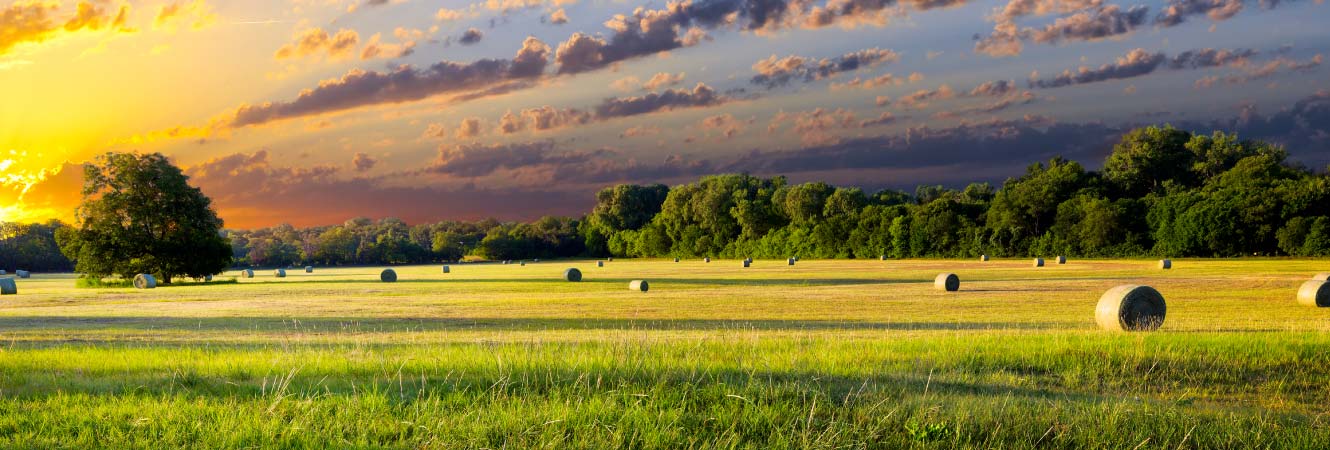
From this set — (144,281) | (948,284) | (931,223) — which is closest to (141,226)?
(144,281)

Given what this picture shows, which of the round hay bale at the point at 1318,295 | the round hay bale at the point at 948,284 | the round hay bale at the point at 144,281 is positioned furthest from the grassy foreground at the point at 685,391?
the round hay bale at the point at 144,281

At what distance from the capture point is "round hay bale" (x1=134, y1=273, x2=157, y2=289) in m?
51.3

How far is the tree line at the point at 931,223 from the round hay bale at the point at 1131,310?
191ft

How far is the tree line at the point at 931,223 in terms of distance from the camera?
7738cm

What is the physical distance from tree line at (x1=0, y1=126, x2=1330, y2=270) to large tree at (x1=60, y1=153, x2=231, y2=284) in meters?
7.05

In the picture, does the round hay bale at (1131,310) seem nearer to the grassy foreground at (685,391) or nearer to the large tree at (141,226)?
the grassy foreground at (685,391)

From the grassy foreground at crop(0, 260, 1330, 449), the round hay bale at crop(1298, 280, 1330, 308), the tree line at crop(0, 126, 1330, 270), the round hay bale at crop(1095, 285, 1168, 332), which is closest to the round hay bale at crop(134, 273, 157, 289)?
the tree line at crop(0, 126, 1330, 270)

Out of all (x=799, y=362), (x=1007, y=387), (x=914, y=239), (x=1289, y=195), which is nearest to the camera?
(x=1007, y=387)

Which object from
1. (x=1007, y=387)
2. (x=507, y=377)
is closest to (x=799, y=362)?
(x=1007, y=387)

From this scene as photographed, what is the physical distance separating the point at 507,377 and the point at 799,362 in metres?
4.15

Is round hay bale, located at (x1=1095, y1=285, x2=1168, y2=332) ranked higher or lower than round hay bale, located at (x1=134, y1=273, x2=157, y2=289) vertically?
lower

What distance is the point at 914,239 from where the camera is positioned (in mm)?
102625

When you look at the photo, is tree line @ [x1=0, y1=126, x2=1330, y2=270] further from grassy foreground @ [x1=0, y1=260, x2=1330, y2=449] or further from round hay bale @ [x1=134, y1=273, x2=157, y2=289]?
grassy foreground @ [x1=0, y1=260, x2=1330, y2=449]

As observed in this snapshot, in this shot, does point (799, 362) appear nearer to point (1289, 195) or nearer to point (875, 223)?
point (1289, 195)
